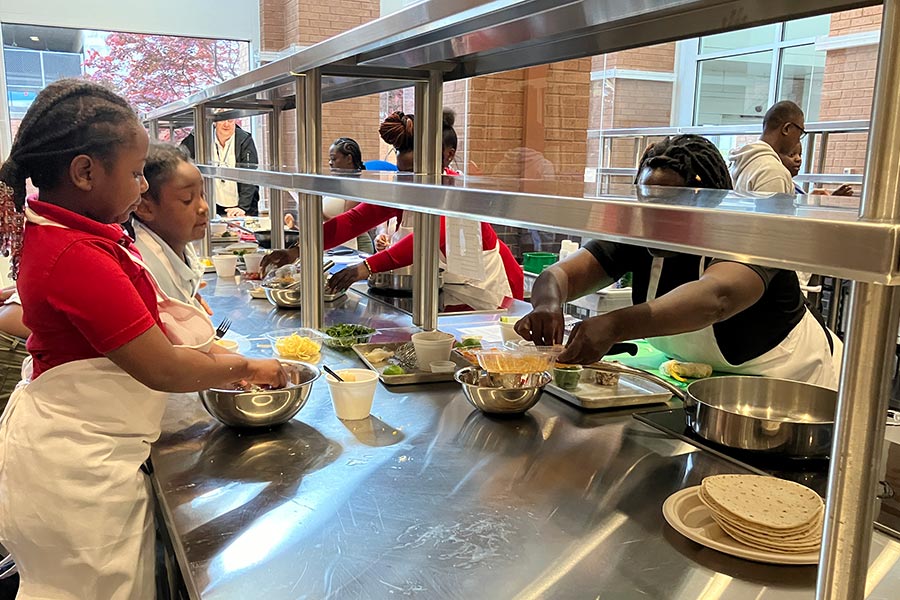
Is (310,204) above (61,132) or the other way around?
the other way around

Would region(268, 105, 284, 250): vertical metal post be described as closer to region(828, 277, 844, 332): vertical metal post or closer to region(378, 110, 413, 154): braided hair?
region(378, 110, 413, 154): braided hair

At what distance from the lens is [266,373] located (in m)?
1.62

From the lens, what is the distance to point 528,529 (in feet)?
3.89

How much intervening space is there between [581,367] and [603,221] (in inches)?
42.4

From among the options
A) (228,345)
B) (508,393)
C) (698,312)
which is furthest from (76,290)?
(698,312)

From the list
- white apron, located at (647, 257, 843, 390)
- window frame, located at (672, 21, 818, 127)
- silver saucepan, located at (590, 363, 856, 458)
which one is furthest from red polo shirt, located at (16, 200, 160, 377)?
window frame, located at (672, 21, 818, 127)

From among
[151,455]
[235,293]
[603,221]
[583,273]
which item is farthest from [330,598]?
[235,293]

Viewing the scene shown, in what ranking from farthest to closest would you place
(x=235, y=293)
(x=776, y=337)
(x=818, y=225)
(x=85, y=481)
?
(x=235, y=293) < (x=776, y=337) < (x=85, y=481) < (x=818, y=225)

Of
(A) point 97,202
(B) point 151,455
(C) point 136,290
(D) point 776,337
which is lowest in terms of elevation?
(B) point 151,455

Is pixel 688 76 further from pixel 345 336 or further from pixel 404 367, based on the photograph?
pixel 404 367

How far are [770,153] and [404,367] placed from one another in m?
2.87

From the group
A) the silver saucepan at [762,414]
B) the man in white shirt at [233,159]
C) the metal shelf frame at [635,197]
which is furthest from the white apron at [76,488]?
the man in white shirt at [233,159]

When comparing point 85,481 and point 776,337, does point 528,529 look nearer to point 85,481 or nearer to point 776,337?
point 85,481

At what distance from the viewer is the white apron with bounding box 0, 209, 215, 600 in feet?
4.48
